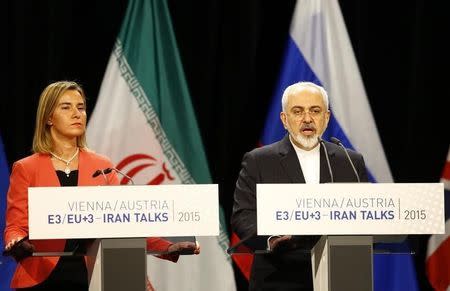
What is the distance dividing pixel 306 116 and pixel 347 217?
110cm

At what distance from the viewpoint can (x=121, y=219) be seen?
2793mm

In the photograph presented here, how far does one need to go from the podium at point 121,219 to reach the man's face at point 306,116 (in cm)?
107

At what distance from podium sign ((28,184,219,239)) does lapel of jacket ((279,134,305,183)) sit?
0.89 meters

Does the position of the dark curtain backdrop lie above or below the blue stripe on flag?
above

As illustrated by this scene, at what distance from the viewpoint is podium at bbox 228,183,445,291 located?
9.12 ft

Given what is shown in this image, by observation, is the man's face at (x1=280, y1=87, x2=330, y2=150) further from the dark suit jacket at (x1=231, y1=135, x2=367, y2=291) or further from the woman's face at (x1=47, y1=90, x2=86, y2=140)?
the woman's face at (x1=47, y1=90, x2=86, y2=140)

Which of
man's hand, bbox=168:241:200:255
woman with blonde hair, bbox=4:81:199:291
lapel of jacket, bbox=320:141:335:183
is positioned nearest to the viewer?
man's hand, bbox=168:241:200:255

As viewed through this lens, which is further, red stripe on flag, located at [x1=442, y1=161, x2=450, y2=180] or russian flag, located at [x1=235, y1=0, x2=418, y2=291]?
red stripe on flag, located at [x1=442, y1=161, x2=450, y2=180]

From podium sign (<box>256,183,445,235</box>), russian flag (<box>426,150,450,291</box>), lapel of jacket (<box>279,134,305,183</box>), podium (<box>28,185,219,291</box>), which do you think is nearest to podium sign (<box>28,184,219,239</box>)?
podium (<box>28,185,219,291</box>)

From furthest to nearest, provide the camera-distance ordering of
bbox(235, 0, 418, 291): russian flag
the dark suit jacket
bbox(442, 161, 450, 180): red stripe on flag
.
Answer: bbox(442, 161, 450, 180): red stripe on flag → bbox(235, 0, 418, 291): russian flag → the dark suit jacket

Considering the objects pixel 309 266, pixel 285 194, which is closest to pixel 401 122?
pixel 309 266

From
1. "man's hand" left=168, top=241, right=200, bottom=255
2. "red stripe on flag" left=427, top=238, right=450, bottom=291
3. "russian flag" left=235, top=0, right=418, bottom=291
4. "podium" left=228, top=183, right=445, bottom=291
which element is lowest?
"red stripe on flag" left=427, top=238, right=450, bottom=291

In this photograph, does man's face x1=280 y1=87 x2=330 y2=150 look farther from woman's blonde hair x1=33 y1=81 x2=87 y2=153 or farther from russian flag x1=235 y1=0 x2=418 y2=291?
russian flag x1=235 y1=0 x2=418 y2=291

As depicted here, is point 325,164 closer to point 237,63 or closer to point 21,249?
point 21,249
